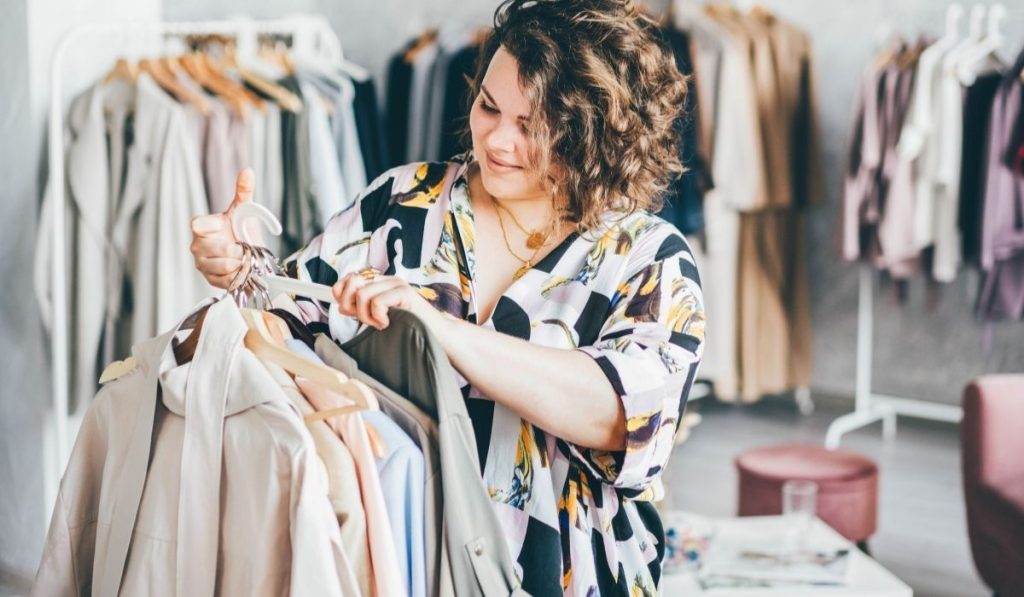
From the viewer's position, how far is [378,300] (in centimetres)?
120

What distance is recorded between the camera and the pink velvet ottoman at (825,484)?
273 centimetres

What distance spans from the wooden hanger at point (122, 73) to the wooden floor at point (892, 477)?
64.2 inches

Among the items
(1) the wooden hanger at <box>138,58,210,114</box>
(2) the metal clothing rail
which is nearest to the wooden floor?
(2) the metal clothing rail

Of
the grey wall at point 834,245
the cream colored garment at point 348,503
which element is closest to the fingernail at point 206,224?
the cream colored garment at point 348,503

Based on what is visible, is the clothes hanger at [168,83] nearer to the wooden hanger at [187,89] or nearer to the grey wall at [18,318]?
the wooden hanger at [187,89]

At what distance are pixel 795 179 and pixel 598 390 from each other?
3.14m

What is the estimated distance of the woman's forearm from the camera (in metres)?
1.23

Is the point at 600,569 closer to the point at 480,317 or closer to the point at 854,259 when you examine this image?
the point at 480,317

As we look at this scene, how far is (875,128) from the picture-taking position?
3920 mm

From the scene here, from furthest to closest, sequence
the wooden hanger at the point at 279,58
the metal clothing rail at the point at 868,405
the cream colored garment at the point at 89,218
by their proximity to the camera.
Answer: the metal clothing rail at the point at 868,405, the wooden hanger at the point at 279,58, the cream colored garment at the point at 89,218

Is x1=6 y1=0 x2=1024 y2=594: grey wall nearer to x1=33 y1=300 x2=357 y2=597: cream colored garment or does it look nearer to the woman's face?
x1=33 y1=300 x2=357 y2=597: cream colored garment

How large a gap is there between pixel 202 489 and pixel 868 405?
149 inches

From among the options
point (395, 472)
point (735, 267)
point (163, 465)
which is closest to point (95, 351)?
point (163, 465)

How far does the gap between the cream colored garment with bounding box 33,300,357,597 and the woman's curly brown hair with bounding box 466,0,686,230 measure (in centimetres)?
45
